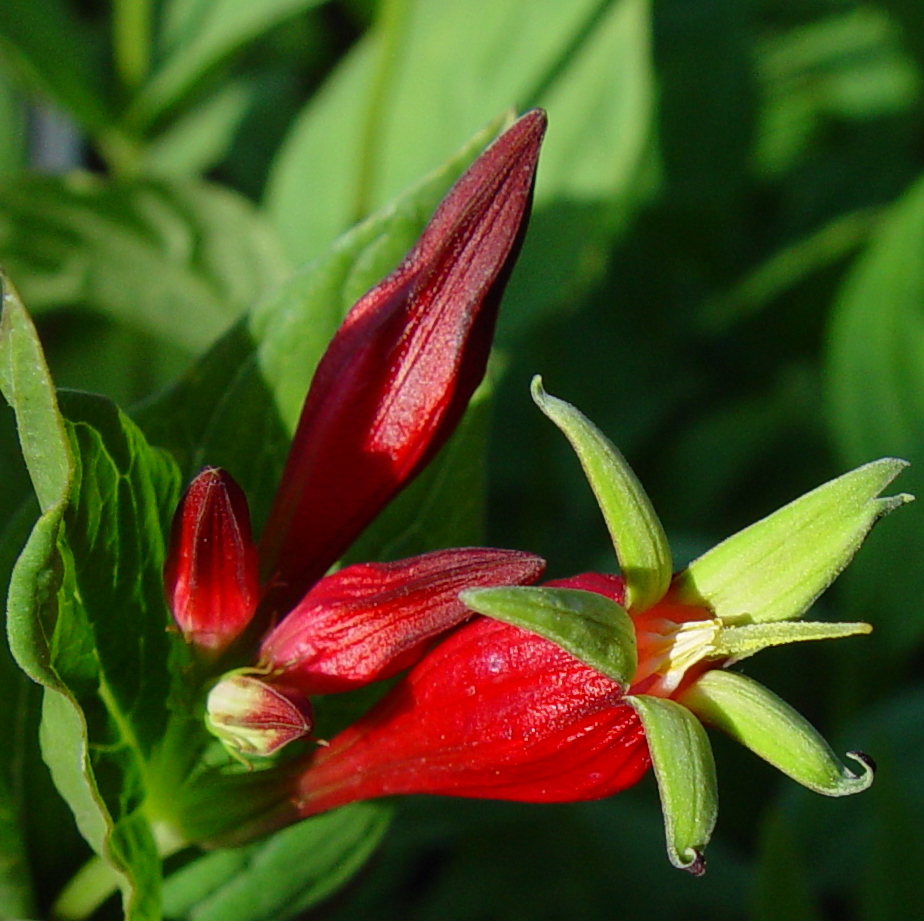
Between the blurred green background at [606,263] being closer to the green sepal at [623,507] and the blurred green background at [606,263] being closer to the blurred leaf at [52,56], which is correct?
the blurred leaf at [52,56]

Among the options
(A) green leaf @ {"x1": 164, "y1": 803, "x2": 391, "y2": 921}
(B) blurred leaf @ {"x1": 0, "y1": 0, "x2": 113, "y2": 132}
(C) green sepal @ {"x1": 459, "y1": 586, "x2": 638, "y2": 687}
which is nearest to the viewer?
(C) green sepal @ {"x1": 459, "y1": 586, "x2": 638, "y2": 687}

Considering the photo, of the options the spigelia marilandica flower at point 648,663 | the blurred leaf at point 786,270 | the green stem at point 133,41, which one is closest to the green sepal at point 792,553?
the spigelia marilandica flower at point 648,663

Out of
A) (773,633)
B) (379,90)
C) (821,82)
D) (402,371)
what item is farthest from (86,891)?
(821,82)

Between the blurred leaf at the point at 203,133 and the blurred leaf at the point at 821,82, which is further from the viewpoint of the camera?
the blurred leaf at the point at 821,82

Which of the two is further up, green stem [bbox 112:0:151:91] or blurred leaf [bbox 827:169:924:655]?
green stem [bbox 112:0:151:91]

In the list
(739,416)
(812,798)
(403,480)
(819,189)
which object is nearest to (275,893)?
(403,480)

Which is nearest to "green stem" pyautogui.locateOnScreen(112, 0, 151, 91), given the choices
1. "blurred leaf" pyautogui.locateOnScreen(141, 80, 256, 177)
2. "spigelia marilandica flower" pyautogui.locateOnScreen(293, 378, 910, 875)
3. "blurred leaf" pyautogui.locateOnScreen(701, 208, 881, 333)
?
"blurred leaf" pyautogui.locateOnScreen(141, 80, 256, 177)

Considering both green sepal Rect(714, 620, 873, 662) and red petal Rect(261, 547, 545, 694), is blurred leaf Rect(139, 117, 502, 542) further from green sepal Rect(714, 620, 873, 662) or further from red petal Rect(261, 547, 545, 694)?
green sepal Rect(714, 620, 873, 662)
